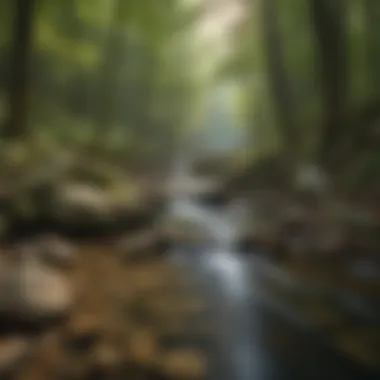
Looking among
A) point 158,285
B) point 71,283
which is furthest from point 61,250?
point 158,285

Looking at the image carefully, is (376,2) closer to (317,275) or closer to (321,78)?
(321,78)

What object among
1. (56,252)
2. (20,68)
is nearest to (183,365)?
(56,252)

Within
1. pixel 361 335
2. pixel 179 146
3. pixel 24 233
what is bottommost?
pixel 361 335

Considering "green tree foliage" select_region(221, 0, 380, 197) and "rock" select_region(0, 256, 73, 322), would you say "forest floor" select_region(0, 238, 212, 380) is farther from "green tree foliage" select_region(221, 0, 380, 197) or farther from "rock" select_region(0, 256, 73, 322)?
"green tree foliage" select_region(221, 0, 380, 197)

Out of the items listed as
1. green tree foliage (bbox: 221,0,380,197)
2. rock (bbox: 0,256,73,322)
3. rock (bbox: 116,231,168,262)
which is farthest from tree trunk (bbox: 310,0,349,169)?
rock (bbox: 0,256,73,322)

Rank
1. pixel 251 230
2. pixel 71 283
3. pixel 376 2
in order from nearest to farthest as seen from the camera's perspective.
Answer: pixel 71 283
pixel 251 230
pixel 376 2

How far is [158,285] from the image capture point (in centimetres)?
151

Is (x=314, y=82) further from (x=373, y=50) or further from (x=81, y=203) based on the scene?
(x=81, y=203)

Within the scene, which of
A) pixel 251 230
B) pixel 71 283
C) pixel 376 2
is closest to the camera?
pixel 71 283

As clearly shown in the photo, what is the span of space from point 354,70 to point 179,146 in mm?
536

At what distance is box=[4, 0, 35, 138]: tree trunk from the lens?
158 cm

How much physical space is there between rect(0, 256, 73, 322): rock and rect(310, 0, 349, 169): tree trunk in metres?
0.80

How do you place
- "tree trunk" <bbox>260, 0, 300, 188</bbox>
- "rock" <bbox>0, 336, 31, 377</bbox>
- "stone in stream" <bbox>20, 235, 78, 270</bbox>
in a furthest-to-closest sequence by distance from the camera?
"tree trunk" <bbox>260, 0, 300, 188</bbox>
"stone in stream" <bbox>20, 235, 78, 270</bbox>
"rock" <bbox>0, 336, 31, 377</bbox>

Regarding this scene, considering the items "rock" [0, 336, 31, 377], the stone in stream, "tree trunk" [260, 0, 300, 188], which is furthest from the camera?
"tree trunk" [260, 0, 300, 188]
